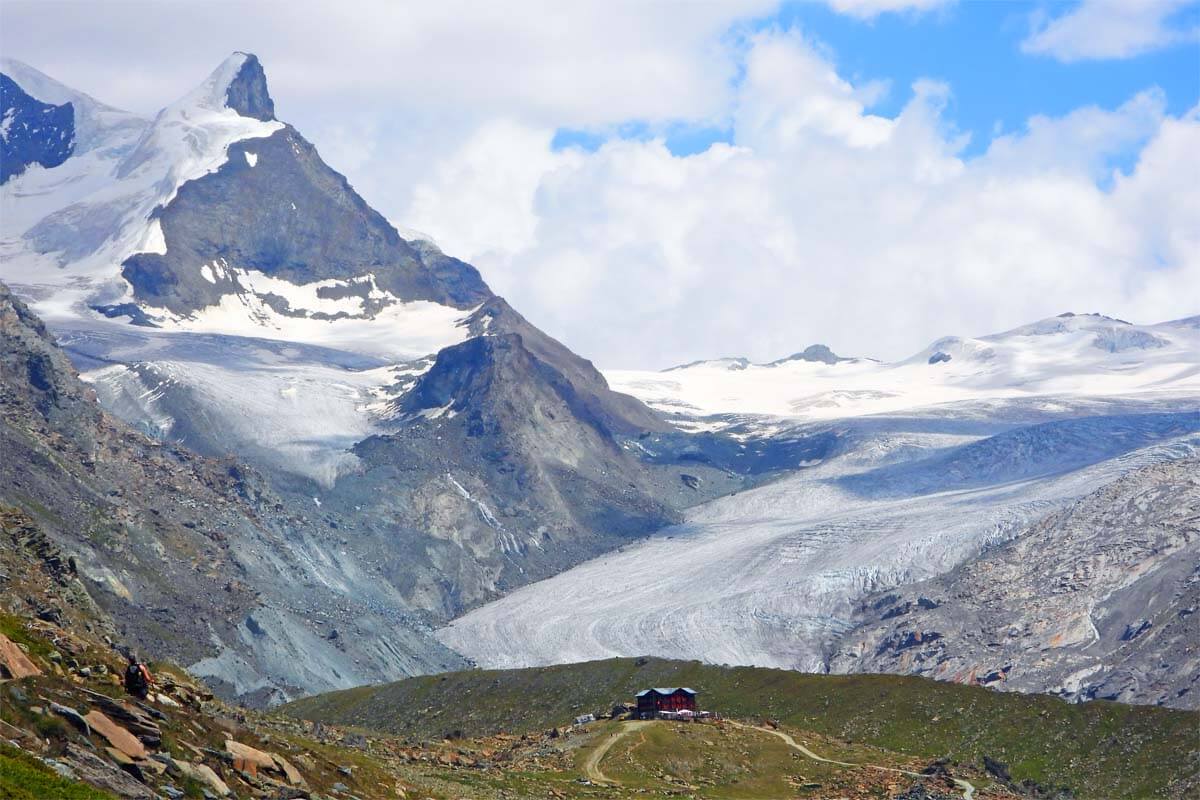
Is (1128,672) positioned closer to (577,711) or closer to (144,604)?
(577,711)

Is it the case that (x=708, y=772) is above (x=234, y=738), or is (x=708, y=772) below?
below

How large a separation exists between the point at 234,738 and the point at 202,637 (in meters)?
137

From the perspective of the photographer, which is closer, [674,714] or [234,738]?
[234,738]

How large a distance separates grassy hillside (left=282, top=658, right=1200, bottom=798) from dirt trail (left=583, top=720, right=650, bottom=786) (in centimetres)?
1851

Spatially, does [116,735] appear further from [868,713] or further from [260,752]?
[868,713]

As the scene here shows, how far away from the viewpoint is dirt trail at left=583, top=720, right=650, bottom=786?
253 ft

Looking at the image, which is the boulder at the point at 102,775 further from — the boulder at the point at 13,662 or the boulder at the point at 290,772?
the boulder at the point at 290,772

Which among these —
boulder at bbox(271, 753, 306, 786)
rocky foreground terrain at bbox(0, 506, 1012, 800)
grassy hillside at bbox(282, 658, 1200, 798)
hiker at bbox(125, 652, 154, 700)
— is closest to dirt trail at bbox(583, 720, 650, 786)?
rocky foreground terrain at bbox(0, 506, 1012, 800)

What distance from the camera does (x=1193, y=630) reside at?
178 metres

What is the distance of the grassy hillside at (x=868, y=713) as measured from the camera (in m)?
87.4

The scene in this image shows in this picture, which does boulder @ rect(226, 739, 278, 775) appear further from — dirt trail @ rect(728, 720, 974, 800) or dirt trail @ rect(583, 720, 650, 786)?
dirt trail @ rect(728, 720, 974, 800)

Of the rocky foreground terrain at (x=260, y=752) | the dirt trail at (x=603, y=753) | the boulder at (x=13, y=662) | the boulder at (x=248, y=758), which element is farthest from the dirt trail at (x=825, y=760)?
the boulder at (x=13, y=662)

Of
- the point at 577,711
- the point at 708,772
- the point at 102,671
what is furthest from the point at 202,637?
the point at 102,671

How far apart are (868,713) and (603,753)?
109ft
